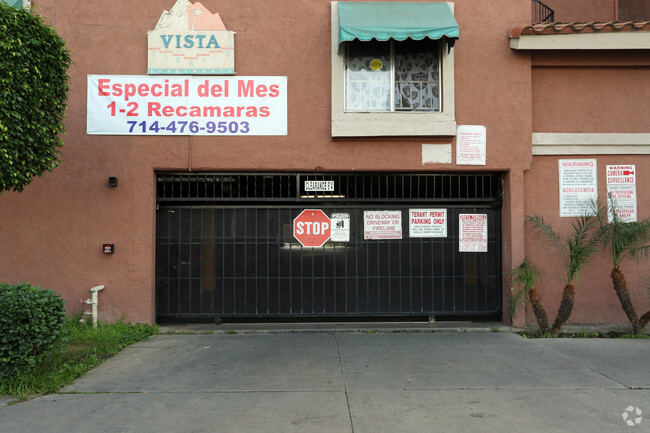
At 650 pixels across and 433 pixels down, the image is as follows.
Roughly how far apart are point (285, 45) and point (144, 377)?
5.88 m

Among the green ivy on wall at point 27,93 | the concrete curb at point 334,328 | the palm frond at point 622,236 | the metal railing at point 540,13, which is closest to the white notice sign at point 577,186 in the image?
the palm frond at point 622,236

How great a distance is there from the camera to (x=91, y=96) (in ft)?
26.2

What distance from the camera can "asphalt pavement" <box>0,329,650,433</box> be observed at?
171 inches

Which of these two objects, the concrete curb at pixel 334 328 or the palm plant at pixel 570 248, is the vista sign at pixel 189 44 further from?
the palm plant at pixel 570 248

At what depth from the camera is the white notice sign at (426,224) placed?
8.45 meters

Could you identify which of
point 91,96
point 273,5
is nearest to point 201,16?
point 273,5

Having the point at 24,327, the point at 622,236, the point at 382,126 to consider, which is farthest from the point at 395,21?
the point at 24,327

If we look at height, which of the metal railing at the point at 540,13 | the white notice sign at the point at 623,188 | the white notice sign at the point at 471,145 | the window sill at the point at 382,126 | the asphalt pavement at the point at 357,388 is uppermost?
the metal railing at the point at 540,13

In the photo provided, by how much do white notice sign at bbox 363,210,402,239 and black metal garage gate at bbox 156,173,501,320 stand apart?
0.09 m

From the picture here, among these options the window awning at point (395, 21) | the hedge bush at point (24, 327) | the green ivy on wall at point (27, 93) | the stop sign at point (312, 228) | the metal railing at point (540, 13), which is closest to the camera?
the hedge bush at point (24, 327)

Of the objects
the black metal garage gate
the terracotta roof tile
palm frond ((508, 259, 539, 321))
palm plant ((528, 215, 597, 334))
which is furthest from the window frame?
palm frond ((508, 259, 539, 321))

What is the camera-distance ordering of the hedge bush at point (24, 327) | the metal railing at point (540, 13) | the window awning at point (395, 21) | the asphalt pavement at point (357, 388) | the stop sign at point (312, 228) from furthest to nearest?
the metal railing at point (540, 13) → the stop sign at point (312, 228) → the window awning at point (395, 21) → the hedge bush at point (24, 327) → the asphalt pavement at point (357, 388)

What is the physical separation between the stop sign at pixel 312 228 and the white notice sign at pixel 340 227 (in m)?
0.08

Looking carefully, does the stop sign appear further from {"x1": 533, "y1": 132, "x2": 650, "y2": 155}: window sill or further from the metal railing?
the metal railing
